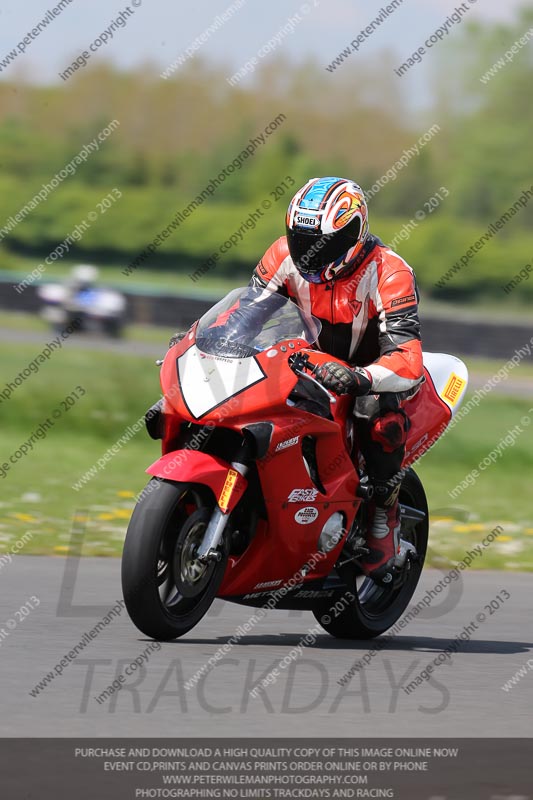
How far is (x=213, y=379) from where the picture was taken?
20.3 feet

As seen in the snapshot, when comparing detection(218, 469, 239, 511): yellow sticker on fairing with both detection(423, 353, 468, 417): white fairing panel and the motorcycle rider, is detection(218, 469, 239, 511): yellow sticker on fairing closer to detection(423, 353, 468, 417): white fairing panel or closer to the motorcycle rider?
the motorcycle rider

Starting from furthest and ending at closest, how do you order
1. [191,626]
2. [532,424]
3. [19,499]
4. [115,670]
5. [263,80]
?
[263,80], [532,424], [19,499], [191,626], [115,670]

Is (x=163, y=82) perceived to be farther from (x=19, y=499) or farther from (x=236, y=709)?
(x=236, y=709)

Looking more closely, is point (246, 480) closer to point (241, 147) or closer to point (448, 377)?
point (448, 377)

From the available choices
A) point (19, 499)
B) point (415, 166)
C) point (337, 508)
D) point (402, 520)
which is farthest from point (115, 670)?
point (415, 166)

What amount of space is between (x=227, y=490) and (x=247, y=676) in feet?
2.48

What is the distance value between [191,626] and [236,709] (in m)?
1.14

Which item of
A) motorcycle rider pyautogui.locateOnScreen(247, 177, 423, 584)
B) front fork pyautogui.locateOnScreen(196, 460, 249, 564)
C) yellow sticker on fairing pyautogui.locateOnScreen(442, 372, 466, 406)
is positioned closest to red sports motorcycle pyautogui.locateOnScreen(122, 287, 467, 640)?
front fork pyautogui.locateOnScreen(196, 460, 249, 564)

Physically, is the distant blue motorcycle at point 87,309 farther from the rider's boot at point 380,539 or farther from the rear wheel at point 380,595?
the rider's boot at point 380,539

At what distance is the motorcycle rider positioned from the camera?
259 inches

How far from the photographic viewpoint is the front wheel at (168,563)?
5879 millimetres

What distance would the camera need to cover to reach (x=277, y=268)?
6949mm

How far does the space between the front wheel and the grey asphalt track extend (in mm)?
150

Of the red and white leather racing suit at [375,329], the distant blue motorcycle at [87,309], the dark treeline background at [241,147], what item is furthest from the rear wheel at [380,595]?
the dark treeline background at [241,147]
